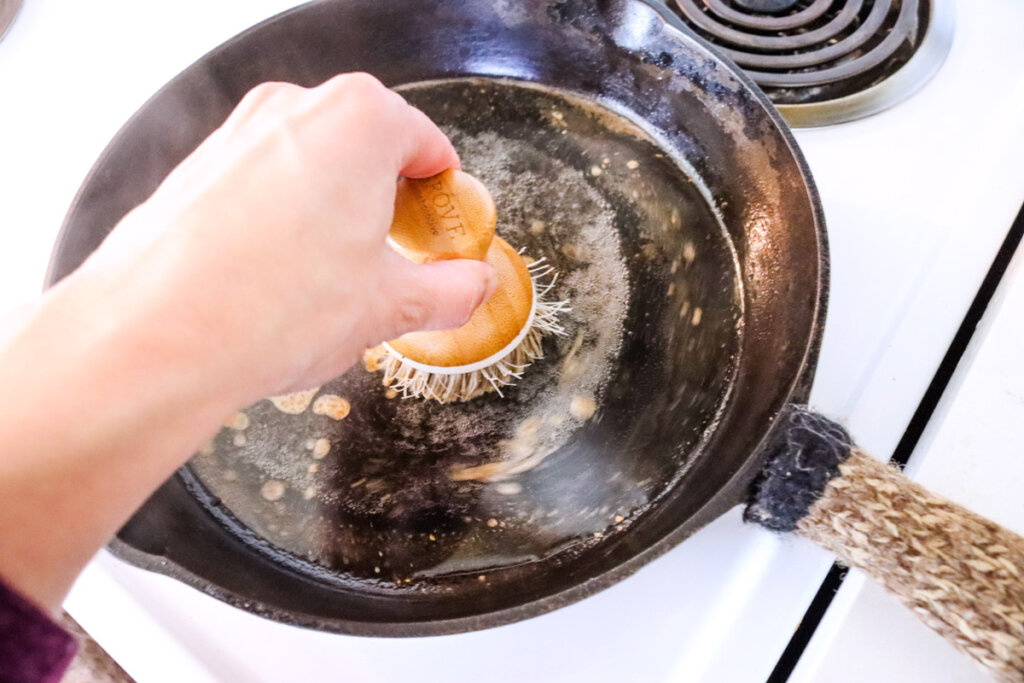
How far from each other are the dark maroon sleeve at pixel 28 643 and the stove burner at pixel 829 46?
556mm

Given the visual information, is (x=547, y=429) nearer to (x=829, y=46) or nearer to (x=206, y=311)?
(x=206, y=311)

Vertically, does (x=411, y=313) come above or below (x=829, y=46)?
below

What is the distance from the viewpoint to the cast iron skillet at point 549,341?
1.28 feet

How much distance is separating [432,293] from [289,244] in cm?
8

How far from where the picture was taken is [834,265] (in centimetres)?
49

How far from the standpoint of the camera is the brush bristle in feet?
1.54

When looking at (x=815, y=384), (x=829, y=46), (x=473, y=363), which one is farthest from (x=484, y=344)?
(x=829, y=46)

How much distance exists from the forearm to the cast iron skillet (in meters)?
0.11

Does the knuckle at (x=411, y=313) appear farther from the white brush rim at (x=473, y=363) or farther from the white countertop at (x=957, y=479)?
the white countertop at (x=957, y=479)

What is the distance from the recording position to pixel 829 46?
562 mm

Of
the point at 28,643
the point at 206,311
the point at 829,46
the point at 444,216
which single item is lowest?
the point at 28,643

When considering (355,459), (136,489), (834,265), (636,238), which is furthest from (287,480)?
(834,265)

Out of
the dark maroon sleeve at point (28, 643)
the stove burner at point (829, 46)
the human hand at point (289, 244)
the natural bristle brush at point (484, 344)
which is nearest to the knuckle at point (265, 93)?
the human hand at point (289, 244)

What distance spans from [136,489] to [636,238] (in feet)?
1.21
